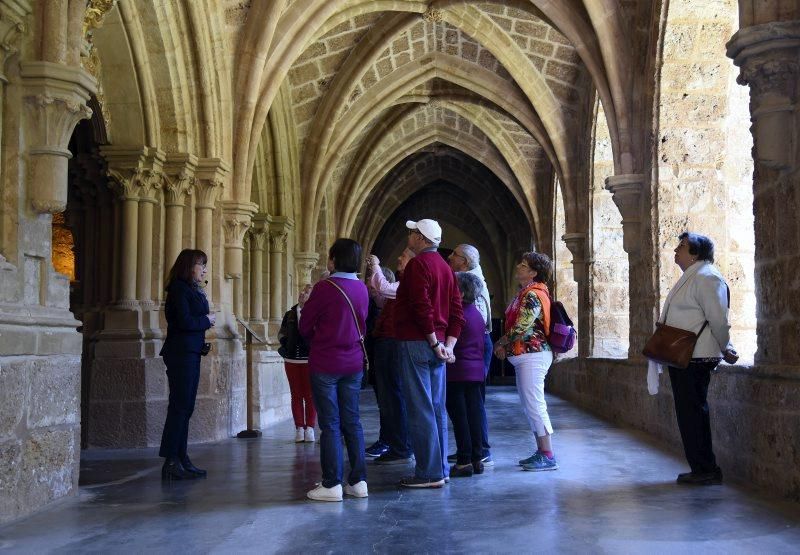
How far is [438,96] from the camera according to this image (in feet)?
48.5

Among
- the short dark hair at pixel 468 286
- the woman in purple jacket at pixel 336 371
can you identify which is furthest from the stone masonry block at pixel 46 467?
the short dark hair at pixel 468 286

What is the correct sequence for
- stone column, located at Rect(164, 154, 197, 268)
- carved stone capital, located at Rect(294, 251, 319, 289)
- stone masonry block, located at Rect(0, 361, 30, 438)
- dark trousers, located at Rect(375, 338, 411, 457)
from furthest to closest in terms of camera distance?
carved stone capital, located at Rect(294, 251, 319, 289) → stone column, located at Rect(164, 154, 197, 268) → dark trousers, located at Rect(375, 338, 411, 457) → stone masonry block, located at Rect(0, 361, 30, 438)

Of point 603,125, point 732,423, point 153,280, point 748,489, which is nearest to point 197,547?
point 748,489

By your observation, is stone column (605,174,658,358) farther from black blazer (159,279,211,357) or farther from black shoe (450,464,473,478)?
black blazer (159,279,211,357)

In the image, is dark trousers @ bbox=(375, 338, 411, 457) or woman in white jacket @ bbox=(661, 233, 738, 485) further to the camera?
dark trousers @ bbox=(375, 338, 411, 457)

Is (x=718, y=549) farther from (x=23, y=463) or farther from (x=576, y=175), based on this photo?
(x=576, y=175)

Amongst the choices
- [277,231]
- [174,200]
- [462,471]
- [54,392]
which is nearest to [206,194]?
[174,200]

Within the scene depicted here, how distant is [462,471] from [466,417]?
29 cm

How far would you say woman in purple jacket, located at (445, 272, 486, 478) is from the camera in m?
4.85

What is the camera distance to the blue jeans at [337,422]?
4.07 meters

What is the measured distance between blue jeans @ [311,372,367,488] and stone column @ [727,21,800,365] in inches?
77.5

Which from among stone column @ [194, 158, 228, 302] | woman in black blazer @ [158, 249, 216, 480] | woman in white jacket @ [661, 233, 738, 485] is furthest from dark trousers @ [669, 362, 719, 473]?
stone column @ [194, 158, 228, 302]

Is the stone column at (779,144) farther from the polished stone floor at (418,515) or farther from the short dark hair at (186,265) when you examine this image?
the short dark hair at (186,265)

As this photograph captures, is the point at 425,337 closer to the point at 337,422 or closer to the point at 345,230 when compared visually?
the point at 337,422
